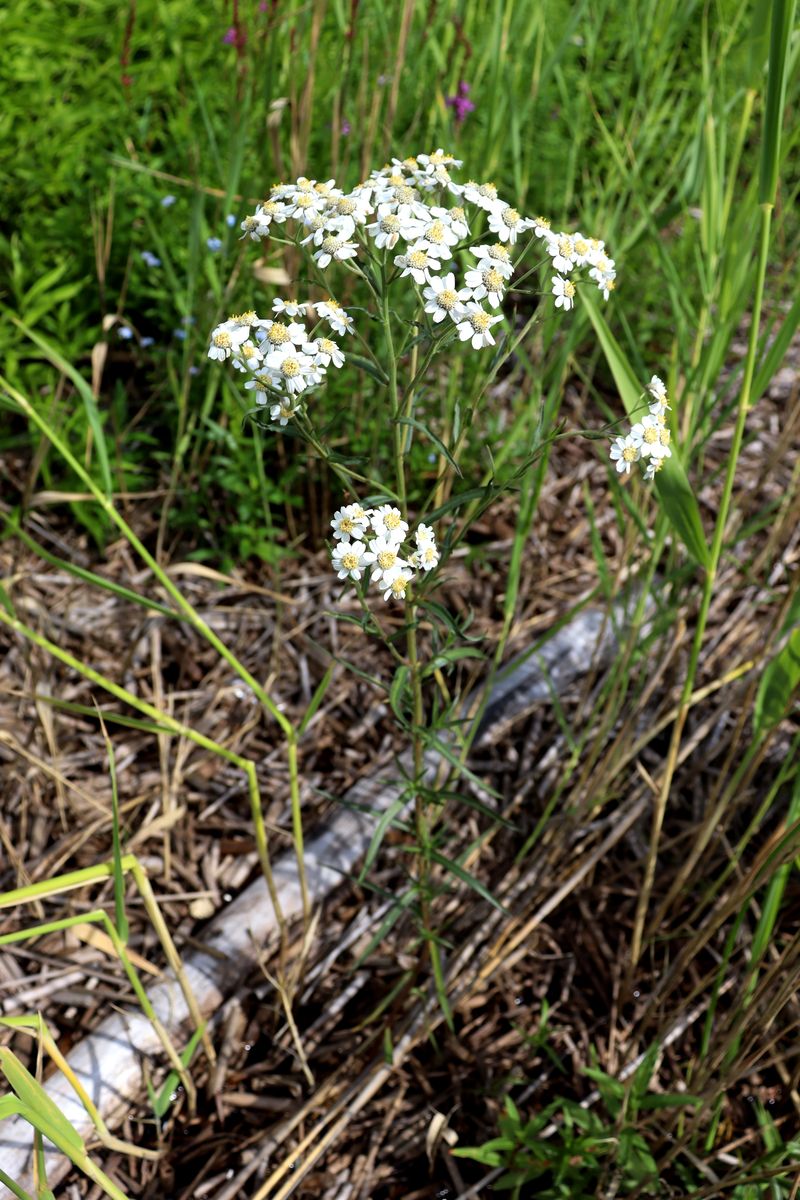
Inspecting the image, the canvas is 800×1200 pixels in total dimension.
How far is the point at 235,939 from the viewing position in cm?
162

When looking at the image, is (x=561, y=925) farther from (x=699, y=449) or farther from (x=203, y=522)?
(x=203, y=522)

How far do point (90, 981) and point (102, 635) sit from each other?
0.73 metres

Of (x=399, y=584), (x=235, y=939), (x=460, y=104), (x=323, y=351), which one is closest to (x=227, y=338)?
(x=323, y=351)

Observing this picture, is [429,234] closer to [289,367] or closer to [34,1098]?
[289,367]

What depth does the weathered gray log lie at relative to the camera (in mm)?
1370

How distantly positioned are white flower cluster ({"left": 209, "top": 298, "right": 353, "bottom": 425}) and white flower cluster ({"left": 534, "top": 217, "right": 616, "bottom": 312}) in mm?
229

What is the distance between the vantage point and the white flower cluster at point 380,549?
1.01 meters

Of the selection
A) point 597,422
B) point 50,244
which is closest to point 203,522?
point 50,244

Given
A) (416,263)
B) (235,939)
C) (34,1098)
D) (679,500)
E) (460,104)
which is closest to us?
(34,1098)

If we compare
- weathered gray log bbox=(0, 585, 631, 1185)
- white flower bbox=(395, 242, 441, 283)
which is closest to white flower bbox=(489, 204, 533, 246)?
white flower bbox=(395, 242, 441, 283)

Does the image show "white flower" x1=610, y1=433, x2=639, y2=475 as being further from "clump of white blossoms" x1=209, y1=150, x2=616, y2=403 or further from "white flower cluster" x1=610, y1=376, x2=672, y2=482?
"clump of white blossoms" x1=209, y1=150, x2=616, y2=403

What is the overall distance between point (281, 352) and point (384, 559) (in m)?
0.23

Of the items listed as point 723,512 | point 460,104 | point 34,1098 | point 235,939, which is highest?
point 460,104

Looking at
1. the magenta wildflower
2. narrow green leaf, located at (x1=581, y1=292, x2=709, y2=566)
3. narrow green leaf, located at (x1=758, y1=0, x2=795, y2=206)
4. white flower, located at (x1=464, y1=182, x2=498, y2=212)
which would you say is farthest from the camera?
the magenta wildflower
